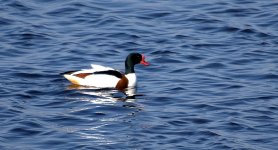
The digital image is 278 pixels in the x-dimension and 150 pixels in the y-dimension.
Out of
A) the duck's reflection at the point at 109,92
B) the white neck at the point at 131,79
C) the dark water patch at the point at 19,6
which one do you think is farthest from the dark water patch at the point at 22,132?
the dark water patch at the point at 19,6

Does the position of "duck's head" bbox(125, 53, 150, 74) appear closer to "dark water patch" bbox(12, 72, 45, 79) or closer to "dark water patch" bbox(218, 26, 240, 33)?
"dark water patch" bbox(12, 72, 45, 79)

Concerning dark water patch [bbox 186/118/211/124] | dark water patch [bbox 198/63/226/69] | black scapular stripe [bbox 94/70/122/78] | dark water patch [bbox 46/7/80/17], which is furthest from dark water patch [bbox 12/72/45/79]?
dark water patch [bbox 46/7/80/17]

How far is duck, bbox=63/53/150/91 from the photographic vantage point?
23047 millimetres

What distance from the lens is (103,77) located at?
23.2 metres

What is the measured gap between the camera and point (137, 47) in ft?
87.2

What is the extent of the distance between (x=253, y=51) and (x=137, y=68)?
3.19 m

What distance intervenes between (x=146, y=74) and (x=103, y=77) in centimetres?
164

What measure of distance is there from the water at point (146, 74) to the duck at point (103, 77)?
25 cm

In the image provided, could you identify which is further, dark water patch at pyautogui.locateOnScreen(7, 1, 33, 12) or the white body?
dark water patch at pyautogui.locateOnScreen(7, 1, 33, 12)

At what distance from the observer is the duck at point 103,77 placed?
23.0 metres

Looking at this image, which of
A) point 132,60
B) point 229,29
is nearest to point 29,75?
point 132,60

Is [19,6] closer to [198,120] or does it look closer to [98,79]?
[98,79]

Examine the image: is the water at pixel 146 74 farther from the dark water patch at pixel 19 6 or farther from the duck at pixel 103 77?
the duck at pixel 103 77

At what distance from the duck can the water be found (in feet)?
0.82
